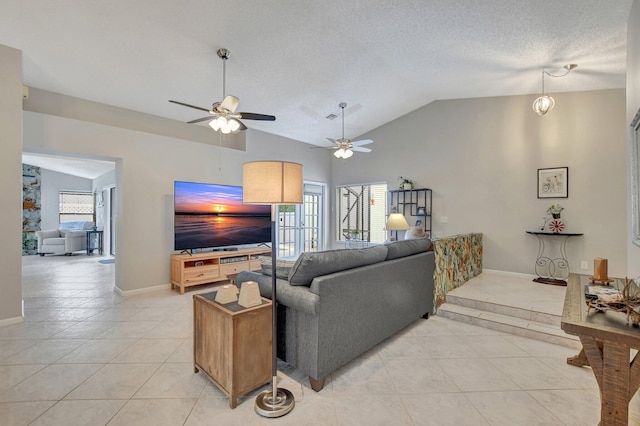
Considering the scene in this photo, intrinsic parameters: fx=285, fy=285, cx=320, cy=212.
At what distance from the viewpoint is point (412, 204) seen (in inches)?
239

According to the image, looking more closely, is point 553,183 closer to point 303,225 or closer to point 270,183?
point 303,225

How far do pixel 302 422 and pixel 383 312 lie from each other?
1182 millimetres

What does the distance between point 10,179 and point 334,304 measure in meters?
3.85

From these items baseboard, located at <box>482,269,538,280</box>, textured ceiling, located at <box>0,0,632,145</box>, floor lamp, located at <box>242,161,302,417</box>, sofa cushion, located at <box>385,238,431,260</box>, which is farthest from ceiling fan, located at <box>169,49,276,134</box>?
baseboard, located at <box>482,269,538,280</box>

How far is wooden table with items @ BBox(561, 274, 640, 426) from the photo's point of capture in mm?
1405

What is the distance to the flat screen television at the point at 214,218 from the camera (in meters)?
4.45

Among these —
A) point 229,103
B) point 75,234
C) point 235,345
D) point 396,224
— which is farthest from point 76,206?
point 235,345

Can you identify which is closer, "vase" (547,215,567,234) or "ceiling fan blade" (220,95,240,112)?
"ceiling fan blade" (220,95,240,112)

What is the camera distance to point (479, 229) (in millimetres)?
5266

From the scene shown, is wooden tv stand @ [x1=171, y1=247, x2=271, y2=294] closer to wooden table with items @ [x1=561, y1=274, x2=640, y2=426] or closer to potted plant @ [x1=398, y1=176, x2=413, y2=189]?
potted plant @ [x1=398, y1=176, x2=413, y2=189]

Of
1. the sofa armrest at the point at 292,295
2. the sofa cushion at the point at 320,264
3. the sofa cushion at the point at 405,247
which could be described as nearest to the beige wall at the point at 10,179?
the sofa armrest at the point at 292,295

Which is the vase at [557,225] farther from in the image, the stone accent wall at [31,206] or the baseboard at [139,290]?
the stone accent wall at [31,206]

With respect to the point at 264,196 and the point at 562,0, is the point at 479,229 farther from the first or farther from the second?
the point at 264,196

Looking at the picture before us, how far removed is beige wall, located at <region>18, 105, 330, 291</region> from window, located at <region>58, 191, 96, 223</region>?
24.0 feet
